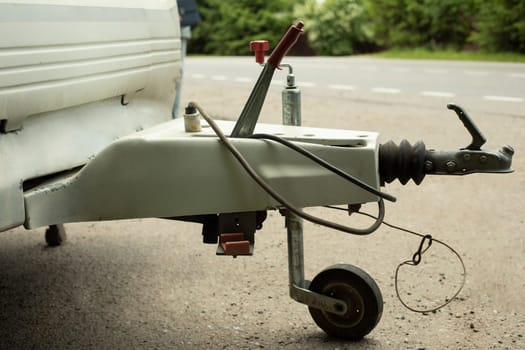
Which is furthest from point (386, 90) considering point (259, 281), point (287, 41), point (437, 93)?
point (287, 41)

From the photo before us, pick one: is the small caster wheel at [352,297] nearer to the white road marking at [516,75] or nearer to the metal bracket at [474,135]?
the metal bracket at [474,135]

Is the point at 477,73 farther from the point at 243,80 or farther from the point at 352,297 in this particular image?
the point at 352,297

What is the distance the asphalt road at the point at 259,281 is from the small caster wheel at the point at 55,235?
0.20 ft

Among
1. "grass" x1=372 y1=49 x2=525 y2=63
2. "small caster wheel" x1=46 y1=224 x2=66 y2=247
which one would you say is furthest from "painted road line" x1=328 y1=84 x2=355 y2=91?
"small caster wheel" x1=46 y1=224 x2=66 y2=247

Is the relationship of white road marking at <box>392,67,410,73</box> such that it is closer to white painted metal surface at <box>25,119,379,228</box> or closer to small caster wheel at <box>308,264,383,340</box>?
small caster wheel at <box>308,264,383,340</box>

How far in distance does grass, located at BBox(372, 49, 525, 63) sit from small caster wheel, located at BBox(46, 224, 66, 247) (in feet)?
46.4

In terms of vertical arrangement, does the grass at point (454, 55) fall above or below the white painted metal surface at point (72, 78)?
below

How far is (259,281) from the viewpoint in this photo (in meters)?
3.75

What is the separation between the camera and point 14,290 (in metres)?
3.85

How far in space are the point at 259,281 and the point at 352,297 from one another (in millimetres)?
973

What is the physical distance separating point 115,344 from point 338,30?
23.1 m

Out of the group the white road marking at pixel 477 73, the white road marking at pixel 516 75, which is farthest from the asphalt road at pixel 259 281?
the white road marking at pixel 477 73

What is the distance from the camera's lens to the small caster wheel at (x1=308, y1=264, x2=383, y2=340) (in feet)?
9.21

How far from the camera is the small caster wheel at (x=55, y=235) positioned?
4.46m
